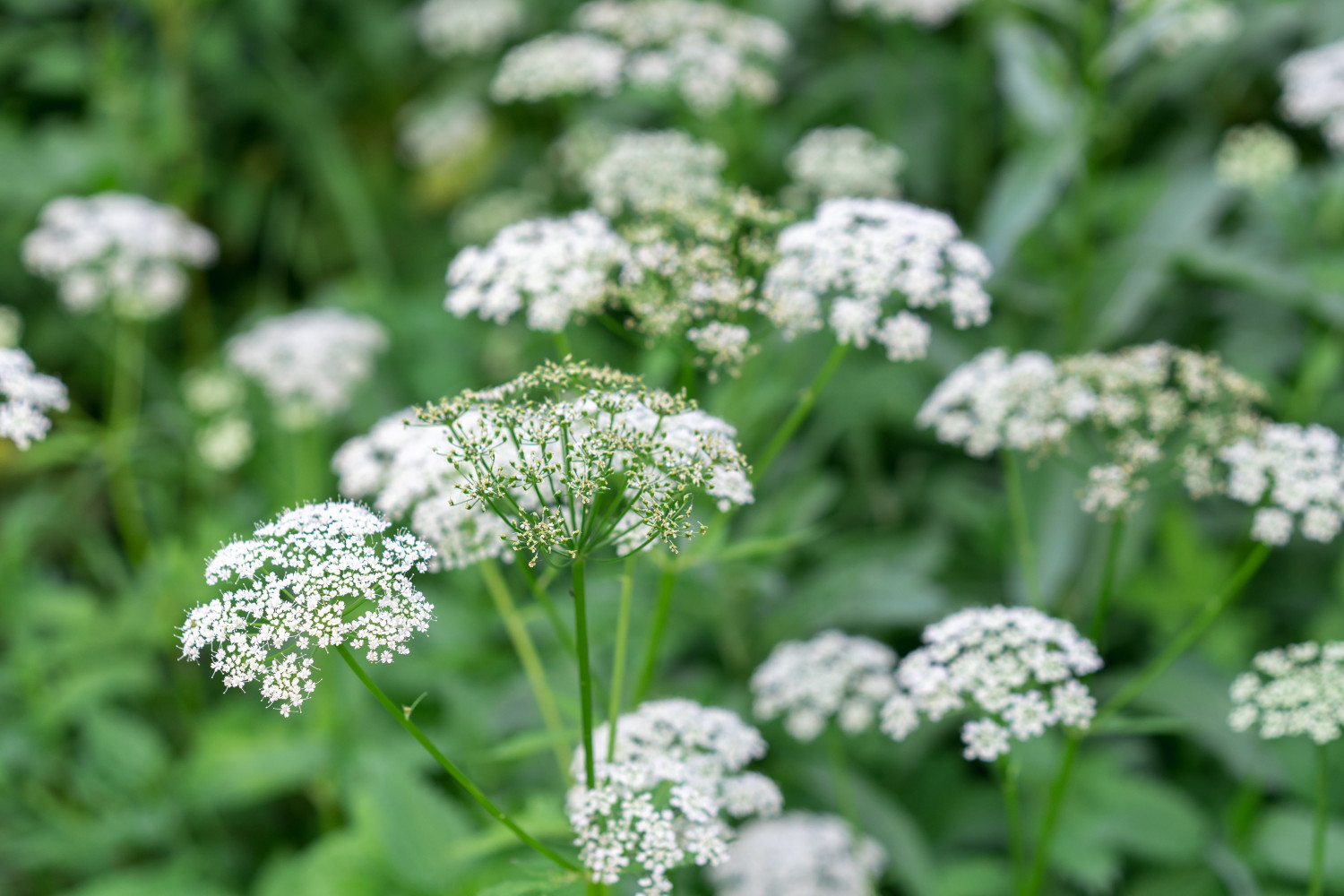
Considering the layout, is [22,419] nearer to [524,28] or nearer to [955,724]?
[955,724]

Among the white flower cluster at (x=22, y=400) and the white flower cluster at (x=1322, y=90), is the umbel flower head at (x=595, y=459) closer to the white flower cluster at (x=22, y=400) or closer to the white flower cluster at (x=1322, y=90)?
the white flower cluster at (x=22, y=400)

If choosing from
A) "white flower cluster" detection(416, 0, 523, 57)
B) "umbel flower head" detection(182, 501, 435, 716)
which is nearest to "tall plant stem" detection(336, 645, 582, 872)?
"umbel flower head" detection(182, 501, 435, 716)

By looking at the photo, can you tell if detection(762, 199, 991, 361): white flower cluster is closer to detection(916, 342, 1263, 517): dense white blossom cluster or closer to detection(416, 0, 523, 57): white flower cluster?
detection(916, 342, 1263, 517): dense white blossom cluster

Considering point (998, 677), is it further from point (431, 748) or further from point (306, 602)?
point (306, 602)

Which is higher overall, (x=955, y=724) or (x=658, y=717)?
(x=955, y=724)

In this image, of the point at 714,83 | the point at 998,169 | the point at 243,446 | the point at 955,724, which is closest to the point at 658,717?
the point at 955,724
